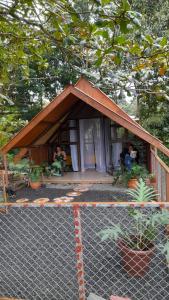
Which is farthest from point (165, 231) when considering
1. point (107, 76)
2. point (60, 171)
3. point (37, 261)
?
point (60, 171)

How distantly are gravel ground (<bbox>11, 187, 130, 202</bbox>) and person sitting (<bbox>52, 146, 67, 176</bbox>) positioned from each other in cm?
156

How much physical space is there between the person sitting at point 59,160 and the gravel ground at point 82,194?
5.13 feet

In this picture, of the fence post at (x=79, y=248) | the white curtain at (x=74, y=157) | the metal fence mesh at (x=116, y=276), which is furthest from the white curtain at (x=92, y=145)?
the fence post at (x=79, y=248)

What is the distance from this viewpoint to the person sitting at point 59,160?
11.8 meters

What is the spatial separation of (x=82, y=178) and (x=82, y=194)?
1.97 metres

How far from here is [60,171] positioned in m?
12.0

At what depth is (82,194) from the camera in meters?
9.29

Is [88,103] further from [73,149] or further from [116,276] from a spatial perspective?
[116,276]

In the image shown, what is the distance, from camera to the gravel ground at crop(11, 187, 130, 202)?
871 centimetres

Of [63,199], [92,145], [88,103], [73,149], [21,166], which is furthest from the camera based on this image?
[73,149]

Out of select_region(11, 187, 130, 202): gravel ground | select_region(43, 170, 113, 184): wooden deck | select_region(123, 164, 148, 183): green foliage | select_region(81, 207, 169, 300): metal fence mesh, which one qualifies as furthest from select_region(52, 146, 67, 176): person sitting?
select_region(81, 207, 169, 300): metal fence mesh

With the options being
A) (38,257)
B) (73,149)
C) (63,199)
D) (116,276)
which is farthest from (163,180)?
(73,149)

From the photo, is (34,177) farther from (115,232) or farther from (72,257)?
(115,232)

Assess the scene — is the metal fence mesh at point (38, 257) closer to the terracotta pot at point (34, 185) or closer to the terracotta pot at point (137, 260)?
the terracotta pot at point (137, 260)
